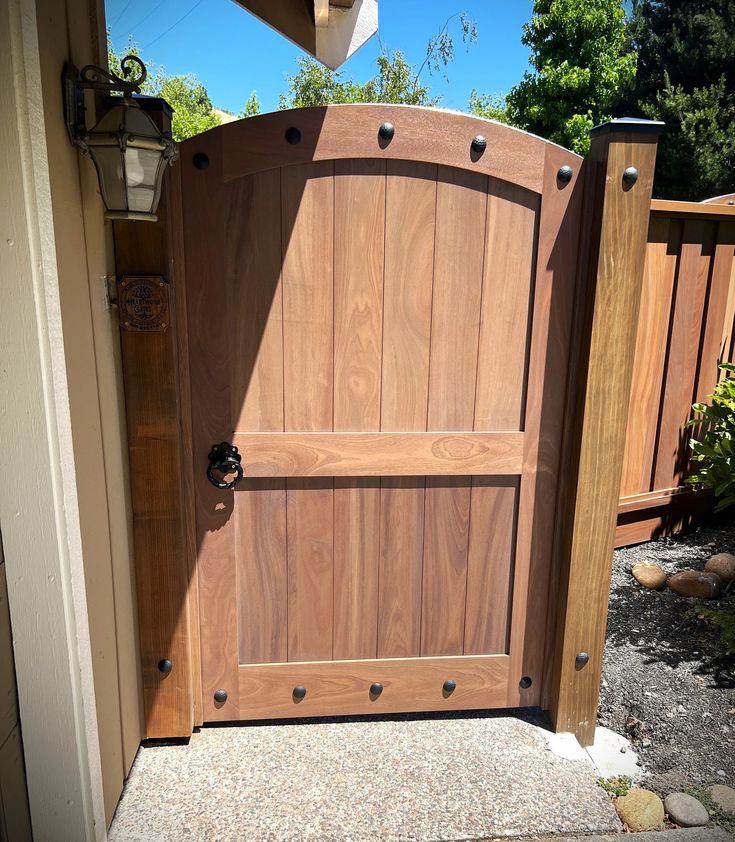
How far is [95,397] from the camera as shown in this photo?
1.54 meters

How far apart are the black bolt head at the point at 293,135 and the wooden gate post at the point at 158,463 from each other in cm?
32

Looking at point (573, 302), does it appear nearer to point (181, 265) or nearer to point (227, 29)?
point (181, 265)

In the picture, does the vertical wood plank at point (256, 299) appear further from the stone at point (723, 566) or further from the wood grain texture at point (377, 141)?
the stone at point (723, 566)

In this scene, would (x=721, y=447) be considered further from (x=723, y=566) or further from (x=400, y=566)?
(x=400, y=566)

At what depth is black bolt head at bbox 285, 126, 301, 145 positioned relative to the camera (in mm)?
1694

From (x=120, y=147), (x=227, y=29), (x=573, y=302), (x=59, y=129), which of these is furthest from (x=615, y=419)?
(x=227, y=29)

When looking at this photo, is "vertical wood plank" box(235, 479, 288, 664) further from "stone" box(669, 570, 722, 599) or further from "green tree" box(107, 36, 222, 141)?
"green tree" box(107, 36, 222, 141)

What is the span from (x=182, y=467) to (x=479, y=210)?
45.9 inches

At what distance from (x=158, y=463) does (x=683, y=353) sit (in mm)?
2940

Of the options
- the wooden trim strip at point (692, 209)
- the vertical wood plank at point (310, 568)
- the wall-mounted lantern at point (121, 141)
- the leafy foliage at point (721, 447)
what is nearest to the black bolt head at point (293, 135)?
the wall-mounted lantern at point (121, 141)

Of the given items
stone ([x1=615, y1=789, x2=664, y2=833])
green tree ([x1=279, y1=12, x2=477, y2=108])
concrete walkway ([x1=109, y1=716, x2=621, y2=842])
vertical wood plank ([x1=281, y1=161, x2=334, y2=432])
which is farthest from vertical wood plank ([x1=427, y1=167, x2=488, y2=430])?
green tree ([x1=279, y1=12, x2=477, y2=108])

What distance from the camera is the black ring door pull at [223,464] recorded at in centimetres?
184

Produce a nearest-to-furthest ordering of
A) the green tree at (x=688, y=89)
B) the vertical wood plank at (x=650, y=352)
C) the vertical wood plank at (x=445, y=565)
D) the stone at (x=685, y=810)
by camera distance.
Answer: the stone at (x=685, y=810)
the vertical wood plank at (x=445, y=565)
the vertical wood plank at (x=650, y=352)
the green tree at (x=688, y=89)

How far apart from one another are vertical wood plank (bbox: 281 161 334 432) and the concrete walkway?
1046 millimetres
